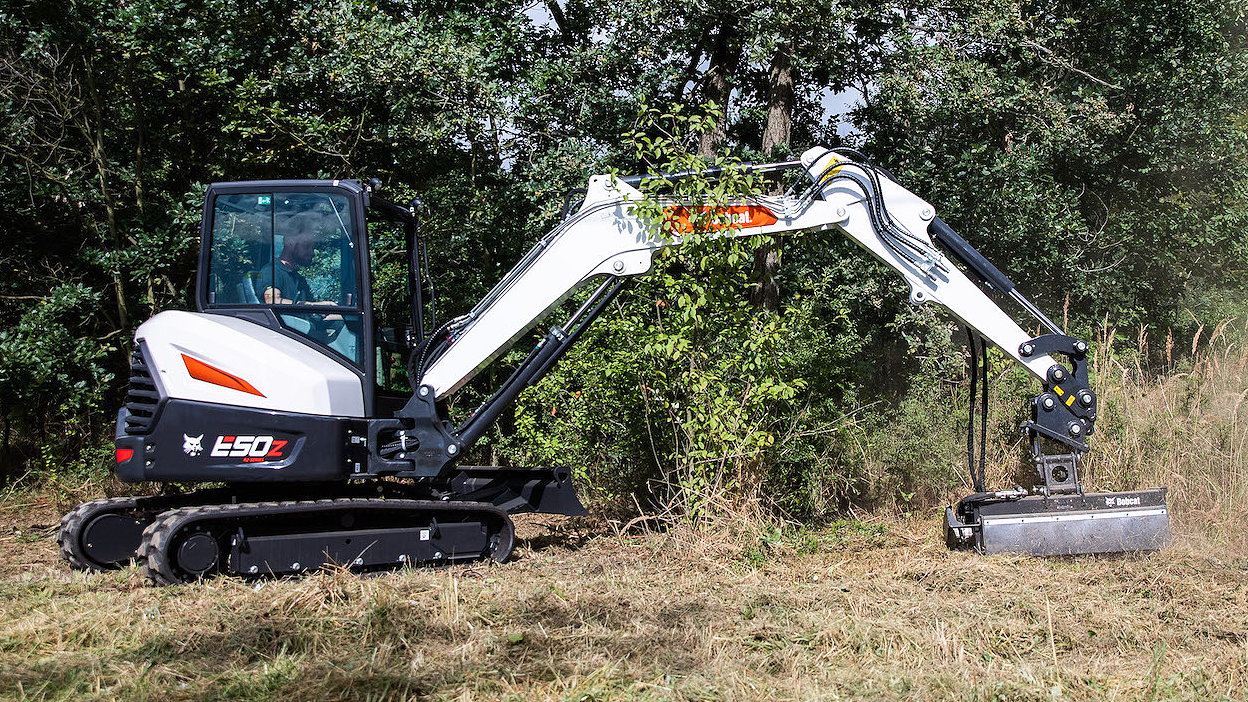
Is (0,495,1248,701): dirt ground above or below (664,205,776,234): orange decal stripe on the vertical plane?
below

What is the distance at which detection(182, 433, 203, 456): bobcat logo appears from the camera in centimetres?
641

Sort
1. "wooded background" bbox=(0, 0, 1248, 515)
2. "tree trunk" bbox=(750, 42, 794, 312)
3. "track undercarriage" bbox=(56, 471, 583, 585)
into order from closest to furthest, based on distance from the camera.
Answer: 1. "track undercarriage" bbox=(56, 471, 583, 585)
2. "wooded background" bbox=(0, 0, 1248, 515)
3. "tree trunk" bbox=(750, 42, 794, 312)

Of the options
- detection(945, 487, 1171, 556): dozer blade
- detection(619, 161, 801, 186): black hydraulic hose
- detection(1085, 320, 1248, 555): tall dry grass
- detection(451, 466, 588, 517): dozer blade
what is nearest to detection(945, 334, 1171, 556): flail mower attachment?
detection(945, 487, 1171, 556): dozer blade

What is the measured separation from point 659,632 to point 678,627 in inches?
6.3

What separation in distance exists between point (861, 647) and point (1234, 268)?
14.0 m

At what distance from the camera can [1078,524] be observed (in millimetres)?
7125

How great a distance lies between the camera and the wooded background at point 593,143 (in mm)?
9805

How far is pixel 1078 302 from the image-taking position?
48.1 ft

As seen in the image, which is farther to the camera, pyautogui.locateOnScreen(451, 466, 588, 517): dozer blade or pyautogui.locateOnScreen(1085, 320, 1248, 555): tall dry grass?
pyautogui.locateOnScreen(1085, 320, 1248, 555): tall dry grass

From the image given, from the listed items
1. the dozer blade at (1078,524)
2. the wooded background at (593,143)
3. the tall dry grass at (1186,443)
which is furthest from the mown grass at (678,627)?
the wooded background at (593,143)

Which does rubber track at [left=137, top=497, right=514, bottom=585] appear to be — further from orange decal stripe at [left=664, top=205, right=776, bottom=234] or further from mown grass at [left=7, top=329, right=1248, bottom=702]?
orange decal stripe at [left=664, top=205, right=776, bottom=234]

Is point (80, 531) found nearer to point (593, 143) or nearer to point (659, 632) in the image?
point (659, 632)

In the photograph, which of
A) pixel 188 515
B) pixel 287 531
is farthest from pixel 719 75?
pixel 188 515

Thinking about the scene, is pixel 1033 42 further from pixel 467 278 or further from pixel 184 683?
pixel 184 683
